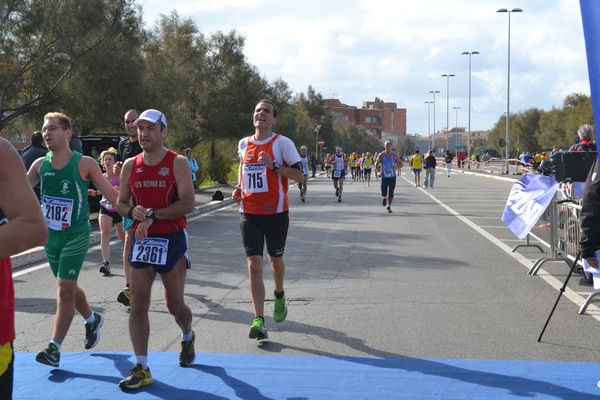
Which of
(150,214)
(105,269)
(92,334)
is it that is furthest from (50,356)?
(105,269)

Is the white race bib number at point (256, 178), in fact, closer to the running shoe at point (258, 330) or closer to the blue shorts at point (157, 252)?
the running shoe at point (258, 330)

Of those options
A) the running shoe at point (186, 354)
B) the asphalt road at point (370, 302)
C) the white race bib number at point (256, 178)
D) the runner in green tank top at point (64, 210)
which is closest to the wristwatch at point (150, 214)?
the runner in green tank top at point (64, 210)

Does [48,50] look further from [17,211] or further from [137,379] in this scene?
[17,211]

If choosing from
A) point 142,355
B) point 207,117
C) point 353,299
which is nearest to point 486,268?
point 353,299

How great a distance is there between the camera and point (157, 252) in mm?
5324

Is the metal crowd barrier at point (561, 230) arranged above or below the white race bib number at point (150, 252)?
below

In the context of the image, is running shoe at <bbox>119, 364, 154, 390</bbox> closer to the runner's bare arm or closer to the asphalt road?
the asphalt road

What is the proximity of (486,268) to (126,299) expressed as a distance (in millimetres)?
5084

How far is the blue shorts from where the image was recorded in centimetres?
530

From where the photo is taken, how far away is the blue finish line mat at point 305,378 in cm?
512

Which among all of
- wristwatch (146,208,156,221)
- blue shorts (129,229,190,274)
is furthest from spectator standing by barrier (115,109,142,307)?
wristwatch (146,208,156,221)

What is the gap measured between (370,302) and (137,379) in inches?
140

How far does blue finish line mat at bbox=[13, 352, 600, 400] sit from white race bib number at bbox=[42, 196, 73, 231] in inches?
41.9

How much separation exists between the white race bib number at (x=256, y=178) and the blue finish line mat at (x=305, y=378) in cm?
139
